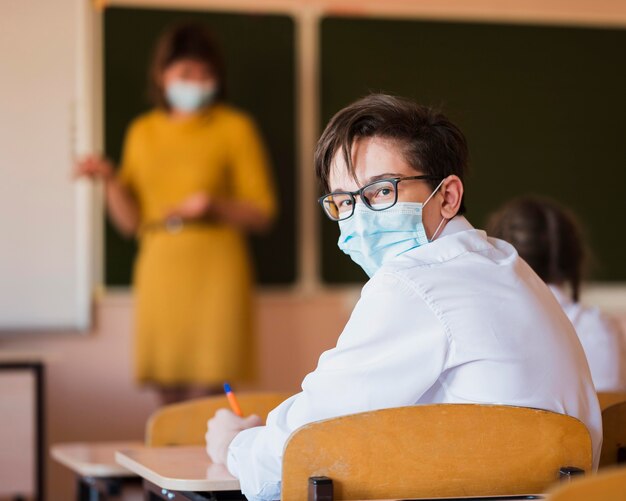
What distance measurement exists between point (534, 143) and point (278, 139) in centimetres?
134

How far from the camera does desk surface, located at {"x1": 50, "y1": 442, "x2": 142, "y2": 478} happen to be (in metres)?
2.54

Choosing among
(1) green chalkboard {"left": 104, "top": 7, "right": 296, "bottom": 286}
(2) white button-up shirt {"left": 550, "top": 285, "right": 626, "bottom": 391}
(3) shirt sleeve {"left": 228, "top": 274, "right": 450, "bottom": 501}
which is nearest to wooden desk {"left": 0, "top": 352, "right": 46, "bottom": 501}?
(1) green chalkboard {"left": 104, "top": 7, "right": 296, "bottom": 286}

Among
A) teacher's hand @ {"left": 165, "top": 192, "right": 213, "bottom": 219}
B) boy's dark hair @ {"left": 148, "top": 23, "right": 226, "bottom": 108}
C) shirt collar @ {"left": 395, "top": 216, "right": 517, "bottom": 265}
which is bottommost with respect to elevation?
shirt collar @ {"left": 395, "top": 216, "right": 517, "bottom": 265}

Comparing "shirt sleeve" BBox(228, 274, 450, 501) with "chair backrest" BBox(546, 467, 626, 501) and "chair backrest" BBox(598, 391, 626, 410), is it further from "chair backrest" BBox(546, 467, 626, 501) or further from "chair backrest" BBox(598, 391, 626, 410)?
"chair backrest" BBox(598, 391, 626, 410)

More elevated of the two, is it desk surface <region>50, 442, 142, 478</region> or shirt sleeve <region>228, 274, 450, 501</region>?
shirt sleeve <region>228, 274, 450, 501</region>

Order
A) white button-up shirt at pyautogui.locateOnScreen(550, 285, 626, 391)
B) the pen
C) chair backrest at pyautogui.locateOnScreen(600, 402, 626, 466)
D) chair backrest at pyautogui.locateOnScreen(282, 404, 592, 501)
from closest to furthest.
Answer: chair backrest at pyautogui.locateOnScreen(282, 404, 592, 501), chair backrest at pyautogui.locateOnScreen(600, 402, 626, 466), the pen, white button-up shirt at pyautogui.locateOnScreen(550, 285, 626, 391)

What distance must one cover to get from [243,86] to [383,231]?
327 cm

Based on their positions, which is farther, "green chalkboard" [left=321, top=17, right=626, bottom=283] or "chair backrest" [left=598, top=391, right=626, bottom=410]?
"green chalkboard" [left=321, top=17, right=626, bottom=283]

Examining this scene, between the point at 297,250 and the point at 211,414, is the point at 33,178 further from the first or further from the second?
the point at 211,414

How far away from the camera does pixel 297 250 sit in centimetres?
512

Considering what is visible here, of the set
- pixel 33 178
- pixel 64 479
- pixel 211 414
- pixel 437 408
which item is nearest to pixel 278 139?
pixel 33 178

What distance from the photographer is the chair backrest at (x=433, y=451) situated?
152cm

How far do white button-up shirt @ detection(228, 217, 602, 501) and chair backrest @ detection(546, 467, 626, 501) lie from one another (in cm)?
50

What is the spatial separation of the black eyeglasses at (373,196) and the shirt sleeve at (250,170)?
2788mm
